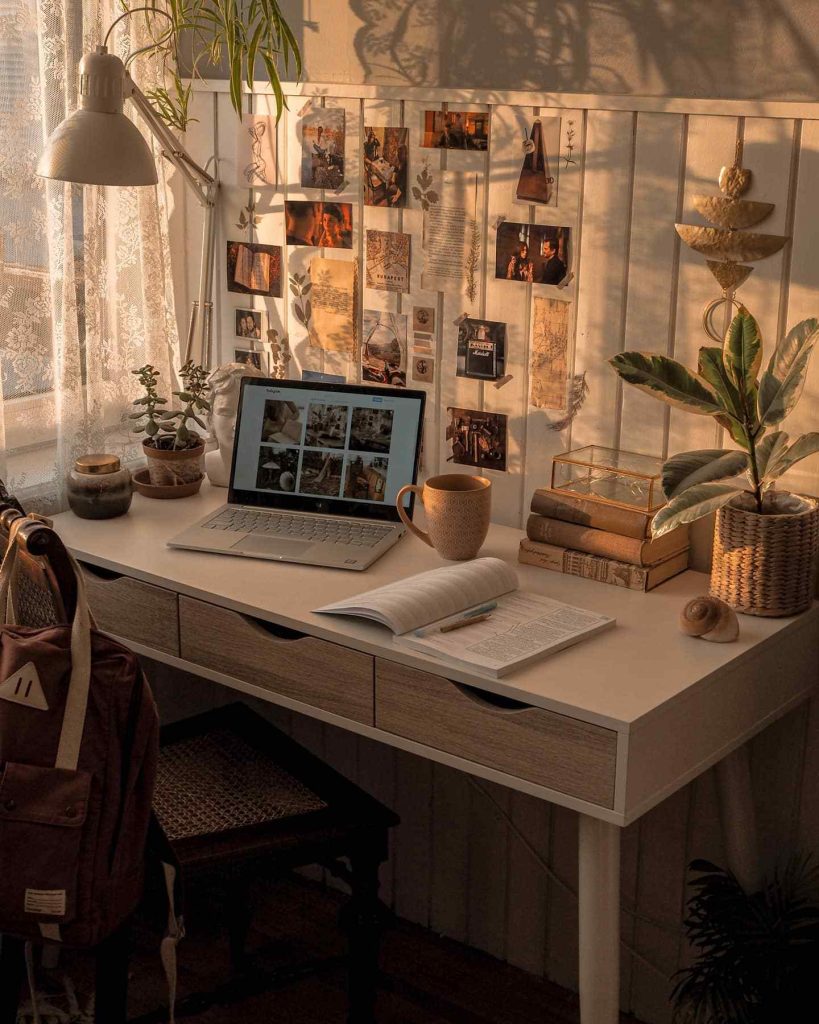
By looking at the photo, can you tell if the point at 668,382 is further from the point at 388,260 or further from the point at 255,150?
the point at 255,150

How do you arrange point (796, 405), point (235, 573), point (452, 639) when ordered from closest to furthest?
point (452, 639) < point (796, 405) < point (235, 573)

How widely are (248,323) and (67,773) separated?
1.18 m

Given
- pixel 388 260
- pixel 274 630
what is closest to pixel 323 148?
pixel 388 260

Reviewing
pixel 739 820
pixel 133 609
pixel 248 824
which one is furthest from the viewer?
pixel 133 609

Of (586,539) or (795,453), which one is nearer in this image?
(795,453)

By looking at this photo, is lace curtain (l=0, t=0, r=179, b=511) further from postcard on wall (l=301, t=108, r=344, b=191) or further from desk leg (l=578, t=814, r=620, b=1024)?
desk leg (l=578, t=814, r=620, b=1024)

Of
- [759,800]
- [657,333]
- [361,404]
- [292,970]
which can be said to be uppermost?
[657,333]

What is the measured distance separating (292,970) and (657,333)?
1091mm

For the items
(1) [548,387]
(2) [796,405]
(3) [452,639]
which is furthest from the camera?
(1) [548,387]

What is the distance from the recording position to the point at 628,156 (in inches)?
76.2

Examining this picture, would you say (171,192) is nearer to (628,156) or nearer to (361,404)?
(361,404)

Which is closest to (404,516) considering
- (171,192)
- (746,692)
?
(746,692)

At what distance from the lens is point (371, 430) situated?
84.4 inches

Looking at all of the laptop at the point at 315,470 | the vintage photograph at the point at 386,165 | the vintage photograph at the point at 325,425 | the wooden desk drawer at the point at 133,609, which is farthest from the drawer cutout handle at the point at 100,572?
the vintage photograph at the point at 386,165
